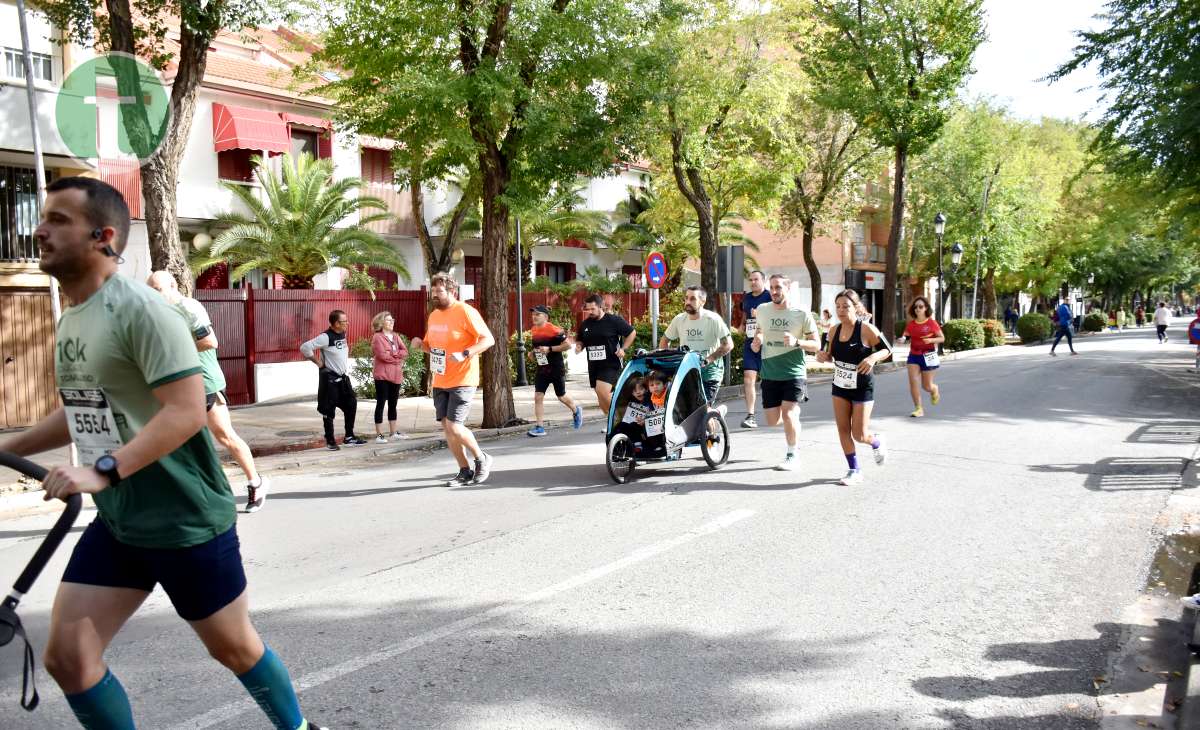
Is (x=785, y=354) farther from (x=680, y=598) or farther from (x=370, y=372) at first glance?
(x=370, y=372)

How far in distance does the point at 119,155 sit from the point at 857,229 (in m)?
39.9

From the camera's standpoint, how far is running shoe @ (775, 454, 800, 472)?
9.37m

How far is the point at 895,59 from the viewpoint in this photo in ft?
90.0

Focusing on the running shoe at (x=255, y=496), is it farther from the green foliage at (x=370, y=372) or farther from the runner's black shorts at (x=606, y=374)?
the green foliage at (x=370, y=372)

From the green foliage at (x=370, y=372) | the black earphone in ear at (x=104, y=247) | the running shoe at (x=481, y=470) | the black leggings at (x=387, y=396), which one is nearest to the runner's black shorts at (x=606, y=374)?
the black leggings at (x=387, y=396)

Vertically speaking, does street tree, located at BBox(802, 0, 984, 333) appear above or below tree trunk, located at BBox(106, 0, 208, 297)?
above

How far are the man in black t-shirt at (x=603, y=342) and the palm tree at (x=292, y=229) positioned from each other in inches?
513

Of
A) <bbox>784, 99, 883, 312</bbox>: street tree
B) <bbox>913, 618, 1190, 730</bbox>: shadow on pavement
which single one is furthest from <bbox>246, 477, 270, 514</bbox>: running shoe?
<bbox>784, 99, 883, 312</bbox>: street tree

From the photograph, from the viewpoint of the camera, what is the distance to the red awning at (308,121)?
2502 cm

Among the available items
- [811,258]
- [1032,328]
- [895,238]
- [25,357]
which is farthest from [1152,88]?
[1032,328]

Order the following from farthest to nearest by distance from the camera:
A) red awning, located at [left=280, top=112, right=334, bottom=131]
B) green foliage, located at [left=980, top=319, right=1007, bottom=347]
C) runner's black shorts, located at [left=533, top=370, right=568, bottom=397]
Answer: green foliage, located at [left=980, top=319, right=1007, bottom=347] < red awning, located at [left=280, top=112, right=334, bottom=131] < runner's black shorts, located at [left=533, top=370, right=568, bottom=397]

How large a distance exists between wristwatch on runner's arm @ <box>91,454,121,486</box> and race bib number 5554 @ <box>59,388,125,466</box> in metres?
0.22

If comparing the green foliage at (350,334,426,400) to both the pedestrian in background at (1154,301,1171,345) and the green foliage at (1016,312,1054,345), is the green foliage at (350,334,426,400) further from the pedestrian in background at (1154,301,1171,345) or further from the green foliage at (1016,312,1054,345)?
the green foliage at (1016,312,1054,345)

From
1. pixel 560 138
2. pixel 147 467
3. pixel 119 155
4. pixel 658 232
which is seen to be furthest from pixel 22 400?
pixel 658 232
